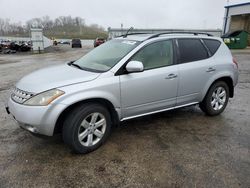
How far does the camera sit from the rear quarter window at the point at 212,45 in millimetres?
4546

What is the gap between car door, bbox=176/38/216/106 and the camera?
4.06 metres

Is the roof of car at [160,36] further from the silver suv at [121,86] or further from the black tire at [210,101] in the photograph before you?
the black tire at [210,101]

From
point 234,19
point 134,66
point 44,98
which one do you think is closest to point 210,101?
point 134,66

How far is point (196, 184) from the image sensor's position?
2660 millimetres

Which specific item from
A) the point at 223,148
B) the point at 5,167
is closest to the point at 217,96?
the point at 223,148

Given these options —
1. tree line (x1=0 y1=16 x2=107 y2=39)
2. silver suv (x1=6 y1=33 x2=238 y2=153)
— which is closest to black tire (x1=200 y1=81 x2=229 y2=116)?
silver suv (x1=6 y1=33 x2=238 y2=153)

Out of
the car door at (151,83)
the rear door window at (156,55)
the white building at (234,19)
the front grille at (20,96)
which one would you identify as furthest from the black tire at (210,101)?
the white building at (234,19)

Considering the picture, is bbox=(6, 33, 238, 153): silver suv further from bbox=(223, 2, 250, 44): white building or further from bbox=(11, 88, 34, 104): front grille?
bbox=(223, 2, 250, 44): white building

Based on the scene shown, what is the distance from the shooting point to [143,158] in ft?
10.5

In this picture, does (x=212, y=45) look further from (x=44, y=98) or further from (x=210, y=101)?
(x=44, y=98)

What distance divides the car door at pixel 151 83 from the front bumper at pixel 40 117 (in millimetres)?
1026

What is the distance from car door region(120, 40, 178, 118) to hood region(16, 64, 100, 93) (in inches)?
22.6

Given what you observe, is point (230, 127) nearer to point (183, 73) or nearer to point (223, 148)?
point (223, 148)

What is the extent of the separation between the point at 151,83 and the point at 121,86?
551mm
